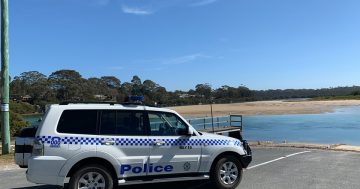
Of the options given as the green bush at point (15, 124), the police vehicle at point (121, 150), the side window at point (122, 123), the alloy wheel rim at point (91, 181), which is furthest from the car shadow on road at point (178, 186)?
the green bush at point (15, 124)

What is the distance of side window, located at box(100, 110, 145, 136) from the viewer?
9219 mm

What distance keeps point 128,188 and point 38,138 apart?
108 inches

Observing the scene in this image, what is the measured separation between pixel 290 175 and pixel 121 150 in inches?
192

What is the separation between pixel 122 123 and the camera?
9.38 meters

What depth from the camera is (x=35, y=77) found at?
11756 centimetres

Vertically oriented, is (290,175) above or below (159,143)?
below

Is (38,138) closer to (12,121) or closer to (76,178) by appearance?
(76,178)

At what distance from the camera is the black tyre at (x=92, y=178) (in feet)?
28.7

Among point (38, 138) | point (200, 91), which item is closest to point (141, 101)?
point (38, 138)

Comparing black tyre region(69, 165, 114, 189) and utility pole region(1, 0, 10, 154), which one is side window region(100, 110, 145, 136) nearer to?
black tyre region(69, 165, 114, 189)

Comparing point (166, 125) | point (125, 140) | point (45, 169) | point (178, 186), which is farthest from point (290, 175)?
point (45, 169)

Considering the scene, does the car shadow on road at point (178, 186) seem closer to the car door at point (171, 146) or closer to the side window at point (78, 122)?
the car door at point (171, 146)

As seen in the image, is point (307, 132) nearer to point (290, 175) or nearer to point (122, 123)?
point (290, 175)

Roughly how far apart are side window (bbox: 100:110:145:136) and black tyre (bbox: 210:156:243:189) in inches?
70.6
